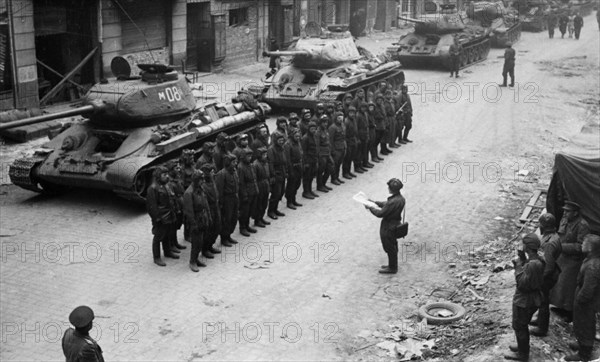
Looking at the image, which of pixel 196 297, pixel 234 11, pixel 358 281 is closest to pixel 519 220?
pixel 358 281

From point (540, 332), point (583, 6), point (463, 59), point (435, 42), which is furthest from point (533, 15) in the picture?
point (540, 332)

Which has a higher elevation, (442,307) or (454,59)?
(454,59)

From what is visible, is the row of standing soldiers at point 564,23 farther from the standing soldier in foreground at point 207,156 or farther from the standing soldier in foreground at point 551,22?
the standing soldier in foreground at point 207,156

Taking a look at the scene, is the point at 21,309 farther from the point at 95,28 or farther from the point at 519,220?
the point at 95,28

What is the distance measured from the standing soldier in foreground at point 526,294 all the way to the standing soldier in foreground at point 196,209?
4.78 metres

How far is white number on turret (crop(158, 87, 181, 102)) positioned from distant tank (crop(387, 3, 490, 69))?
1620cm

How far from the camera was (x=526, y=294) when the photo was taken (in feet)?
27.9

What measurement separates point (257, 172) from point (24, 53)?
1062 cm

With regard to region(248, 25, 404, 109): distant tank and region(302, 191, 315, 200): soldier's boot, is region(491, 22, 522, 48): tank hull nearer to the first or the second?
region(248, 25, 404, 109): distant tank

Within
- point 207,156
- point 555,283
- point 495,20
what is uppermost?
point 495,20

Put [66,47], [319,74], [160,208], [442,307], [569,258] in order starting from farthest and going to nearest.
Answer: [66,47] → [319,74] → [160,208] → [442,307] → [569,258]

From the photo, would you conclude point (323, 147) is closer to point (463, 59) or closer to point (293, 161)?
point (293, 161)

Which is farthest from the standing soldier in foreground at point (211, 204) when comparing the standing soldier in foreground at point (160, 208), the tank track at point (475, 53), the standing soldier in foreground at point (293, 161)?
the tank track at point (475, 53)

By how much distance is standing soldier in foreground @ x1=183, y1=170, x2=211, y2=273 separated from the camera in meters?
11.3
